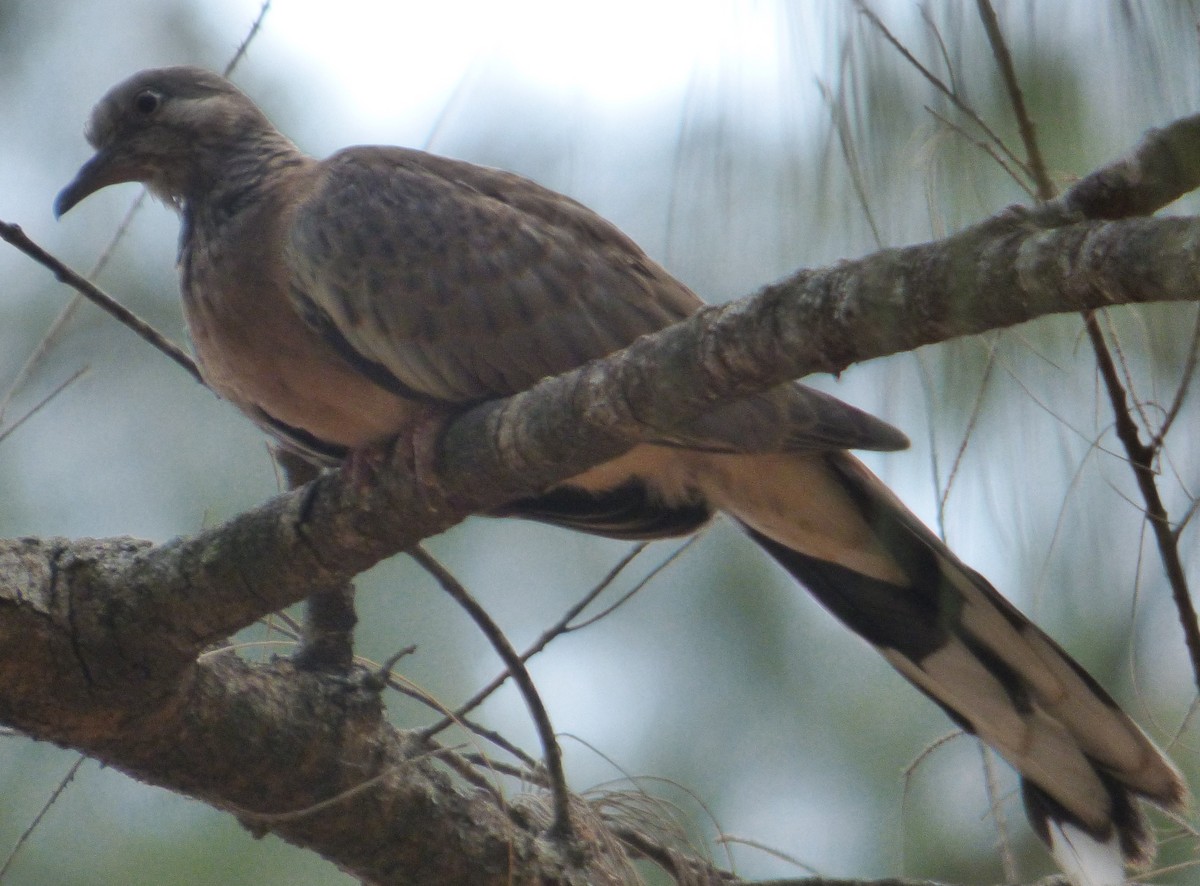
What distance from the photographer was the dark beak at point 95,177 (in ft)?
11.1

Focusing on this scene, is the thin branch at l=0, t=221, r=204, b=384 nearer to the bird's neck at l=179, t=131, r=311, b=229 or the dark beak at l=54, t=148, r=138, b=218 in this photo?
the bird's neck at l=179, t=131, r=311, b=229

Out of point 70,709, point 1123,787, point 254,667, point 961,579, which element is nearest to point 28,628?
point 70,709

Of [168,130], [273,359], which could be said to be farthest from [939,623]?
[168,130]

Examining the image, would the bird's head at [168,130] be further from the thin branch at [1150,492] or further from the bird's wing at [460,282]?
the thin branch at [1150,492]

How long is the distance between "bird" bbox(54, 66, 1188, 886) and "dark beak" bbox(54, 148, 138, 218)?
0.37 meters

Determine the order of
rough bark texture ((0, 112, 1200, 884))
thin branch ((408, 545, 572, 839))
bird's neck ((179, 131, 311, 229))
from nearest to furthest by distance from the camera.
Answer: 1. rough bark texture ((0, 112, 1200, 884))
2. thin branch ((408, 545, 572, 839))
3. bird's neck ((179, 131, 311, 229))

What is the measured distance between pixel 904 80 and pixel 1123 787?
1.85m

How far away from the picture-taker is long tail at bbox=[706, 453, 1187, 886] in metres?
2.57

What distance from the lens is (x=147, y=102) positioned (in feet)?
11.7

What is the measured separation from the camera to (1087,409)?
1393mm

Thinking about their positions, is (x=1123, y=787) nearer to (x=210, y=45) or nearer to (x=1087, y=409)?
(x=1087, y=409)

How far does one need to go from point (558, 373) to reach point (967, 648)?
1055 millimetres

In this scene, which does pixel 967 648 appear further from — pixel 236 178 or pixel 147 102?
pixel 147 102

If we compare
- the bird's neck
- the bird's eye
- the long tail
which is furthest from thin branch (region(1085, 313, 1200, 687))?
the bird's eye
